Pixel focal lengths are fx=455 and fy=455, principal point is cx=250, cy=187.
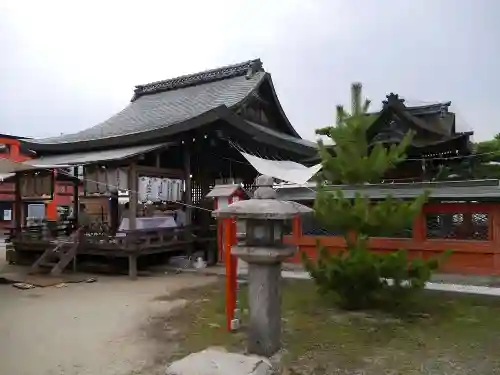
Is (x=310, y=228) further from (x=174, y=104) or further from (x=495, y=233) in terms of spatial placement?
(x=174, y=104)

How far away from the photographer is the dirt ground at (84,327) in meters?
5.15

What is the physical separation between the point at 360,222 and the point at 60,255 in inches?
332

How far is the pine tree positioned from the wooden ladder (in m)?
7.08

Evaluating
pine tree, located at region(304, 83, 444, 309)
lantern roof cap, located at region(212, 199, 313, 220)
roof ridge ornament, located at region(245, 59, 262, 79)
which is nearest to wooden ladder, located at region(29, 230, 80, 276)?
pine tree, located at region(304, 83, 444, 309)

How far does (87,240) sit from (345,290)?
7.55 m

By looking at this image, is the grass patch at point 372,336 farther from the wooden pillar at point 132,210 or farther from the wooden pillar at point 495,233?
the wooden pillar at point 132,210

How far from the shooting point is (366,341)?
586 centimetres

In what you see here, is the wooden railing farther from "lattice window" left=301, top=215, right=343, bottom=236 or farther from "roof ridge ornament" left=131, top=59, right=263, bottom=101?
"roof ridge ornament" left=131, top=59, right=263, bottom=101

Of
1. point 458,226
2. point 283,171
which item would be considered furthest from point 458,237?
point 283,171

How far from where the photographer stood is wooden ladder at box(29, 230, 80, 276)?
1168 centimetres

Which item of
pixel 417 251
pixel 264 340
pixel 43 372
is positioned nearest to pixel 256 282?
pixel 264 340

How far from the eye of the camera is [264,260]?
17.3 ft

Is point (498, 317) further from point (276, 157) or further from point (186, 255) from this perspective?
point (276, 157)

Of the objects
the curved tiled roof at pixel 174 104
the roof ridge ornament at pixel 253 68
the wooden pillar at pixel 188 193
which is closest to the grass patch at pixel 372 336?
the wooden pillar at pixel 188 193
